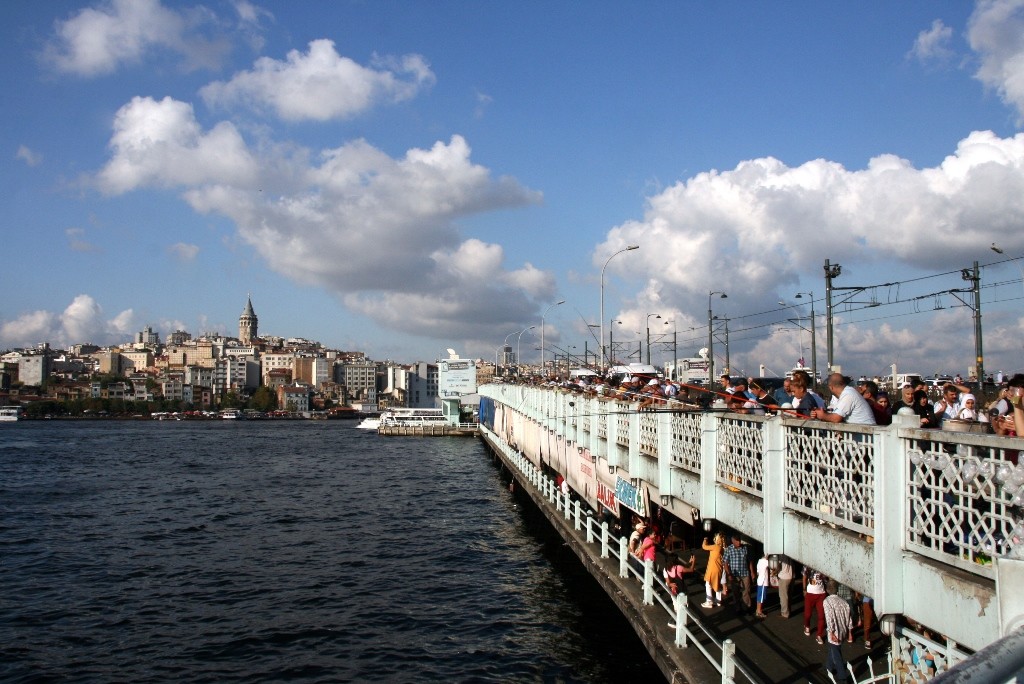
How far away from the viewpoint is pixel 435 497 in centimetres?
3756

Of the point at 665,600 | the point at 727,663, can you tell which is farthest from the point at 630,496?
the point at 727,663

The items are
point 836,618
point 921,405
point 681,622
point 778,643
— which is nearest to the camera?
point 921,405

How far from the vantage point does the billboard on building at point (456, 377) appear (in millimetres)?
91000

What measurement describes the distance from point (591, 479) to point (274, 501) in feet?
69.9

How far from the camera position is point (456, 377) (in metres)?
91.9

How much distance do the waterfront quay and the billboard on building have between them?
7664cm

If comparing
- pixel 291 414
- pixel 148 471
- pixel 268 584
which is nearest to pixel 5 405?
pixel 291 414

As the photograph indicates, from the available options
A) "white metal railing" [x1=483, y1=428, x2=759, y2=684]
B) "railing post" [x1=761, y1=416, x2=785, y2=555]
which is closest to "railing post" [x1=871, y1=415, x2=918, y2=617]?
"railing post" [x1=761, y1=416, x2=785, y2=555]

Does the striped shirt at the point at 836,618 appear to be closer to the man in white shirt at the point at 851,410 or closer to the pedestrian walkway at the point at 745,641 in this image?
the pedestrian walkway at the point at 745,641

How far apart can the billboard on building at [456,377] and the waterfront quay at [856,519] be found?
251ft

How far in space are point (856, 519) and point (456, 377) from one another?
8518 centimetres

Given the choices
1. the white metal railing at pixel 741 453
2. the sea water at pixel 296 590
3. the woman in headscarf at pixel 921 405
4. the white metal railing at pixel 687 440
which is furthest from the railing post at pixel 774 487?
the sea water at pixel 296 590

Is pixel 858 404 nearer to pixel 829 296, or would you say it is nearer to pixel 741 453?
pixel 741 453

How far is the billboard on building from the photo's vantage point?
299ft
